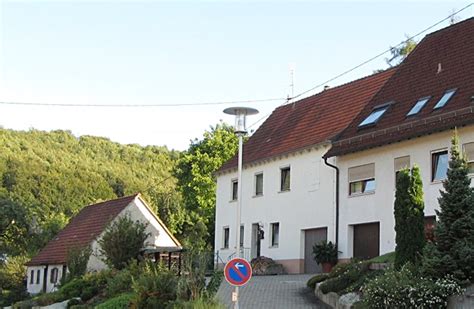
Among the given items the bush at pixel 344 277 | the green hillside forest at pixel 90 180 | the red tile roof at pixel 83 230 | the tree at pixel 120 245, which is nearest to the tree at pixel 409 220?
the bush at pixel 344 277

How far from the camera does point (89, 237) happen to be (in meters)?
47.4

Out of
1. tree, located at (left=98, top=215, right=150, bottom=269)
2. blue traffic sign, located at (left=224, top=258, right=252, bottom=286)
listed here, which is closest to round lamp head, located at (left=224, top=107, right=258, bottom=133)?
blue traffic sign, located at (left=224, top=258, right=252, bottom=286)

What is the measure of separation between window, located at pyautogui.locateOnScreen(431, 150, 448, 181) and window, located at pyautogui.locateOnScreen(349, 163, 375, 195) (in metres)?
3.24

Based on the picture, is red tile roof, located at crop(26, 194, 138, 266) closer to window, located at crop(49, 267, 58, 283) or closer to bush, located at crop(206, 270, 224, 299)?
window, located at crop(49, 267, 58, 283)

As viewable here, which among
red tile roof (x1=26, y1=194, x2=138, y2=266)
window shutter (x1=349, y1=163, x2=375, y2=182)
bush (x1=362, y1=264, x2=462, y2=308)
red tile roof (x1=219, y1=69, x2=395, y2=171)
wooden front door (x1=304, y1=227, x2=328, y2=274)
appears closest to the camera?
bush (x1=362, y1=264, x2=462, y2=308)

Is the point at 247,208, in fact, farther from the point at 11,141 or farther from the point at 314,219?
the point at 11,141

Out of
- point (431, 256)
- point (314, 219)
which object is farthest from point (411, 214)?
point (314, 219)

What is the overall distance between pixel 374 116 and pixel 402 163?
284 cm

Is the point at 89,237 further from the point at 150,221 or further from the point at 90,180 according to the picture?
the point at 90,180

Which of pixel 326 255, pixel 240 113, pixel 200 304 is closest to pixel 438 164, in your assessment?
pixel 326 255

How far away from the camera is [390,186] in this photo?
92.6 ft

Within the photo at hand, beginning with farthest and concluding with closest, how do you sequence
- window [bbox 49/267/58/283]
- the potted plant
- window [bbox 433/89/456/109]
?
1. window [bbox 49/267/58/283]
2. the potted plant
3. window [bbox 433/89/456/109]

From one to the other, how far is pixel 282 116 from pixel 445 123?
16.6 m

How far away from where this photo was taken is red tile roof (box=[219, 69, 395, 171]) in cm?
3409
